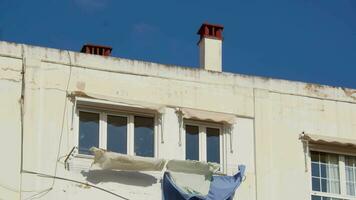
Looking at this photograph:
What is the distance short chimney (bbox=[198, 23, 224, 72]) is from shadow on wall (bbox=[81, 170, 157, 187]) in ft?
12.9

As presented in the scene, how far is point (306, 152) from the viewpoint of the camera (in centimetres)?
2817

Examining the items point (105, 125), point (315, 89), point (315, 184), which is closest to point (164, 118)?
point (105, 125)

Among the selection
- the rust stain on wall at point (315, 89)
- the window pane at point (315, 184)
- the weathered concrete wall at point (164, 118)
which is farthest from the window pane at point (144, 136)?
the rust stain on wall at point (315, 89)

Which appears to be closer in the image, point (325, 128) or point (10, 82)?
point (10, 82)

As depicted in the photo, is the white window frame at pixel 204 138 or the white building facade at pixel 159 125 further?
the white window frame at pixel 204 138

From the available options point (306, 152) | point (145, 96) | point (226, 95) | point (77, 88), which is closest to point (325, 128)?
point (306, 152)

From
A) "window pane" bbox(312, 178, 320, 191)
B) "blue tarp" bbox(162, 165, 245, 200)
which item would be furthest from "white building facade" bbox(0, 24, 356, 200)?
"blue tarp" bbox(162, 165, 245, 200)

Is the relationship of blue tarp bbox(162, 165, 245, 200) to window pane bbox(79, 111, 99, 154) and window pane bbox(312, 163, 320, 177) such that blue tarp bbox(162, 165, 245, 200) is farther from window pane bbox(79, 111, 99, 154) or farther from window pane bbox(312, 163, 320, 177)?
window pane bbox(312, 163, 320, 177)

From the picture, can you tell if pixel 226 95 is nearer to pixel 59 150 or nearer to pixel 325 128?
pixel 325 128

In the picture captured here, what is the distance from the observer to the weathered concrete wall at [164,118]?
83.1 feet

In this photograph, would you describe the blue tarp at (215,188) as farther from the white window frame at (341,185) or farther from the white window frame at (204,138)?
the white window frame at (341,185)

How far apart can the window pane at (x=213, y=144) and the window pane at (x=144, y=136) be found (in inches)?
61.7

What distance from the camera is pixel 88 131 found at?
26266mm

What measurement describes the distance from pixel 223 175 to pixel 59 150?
4342 mm
